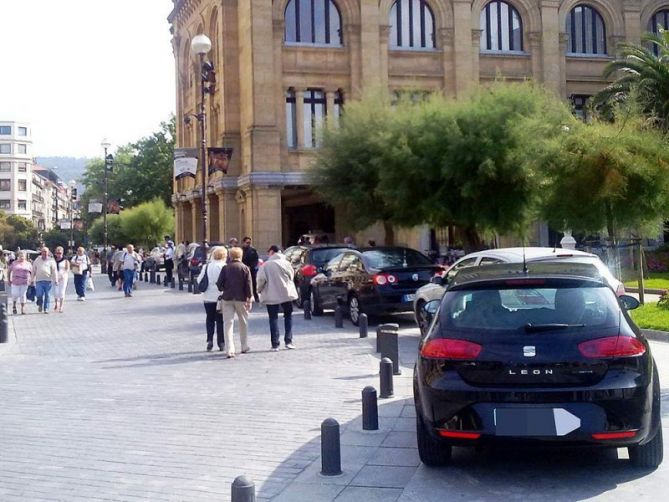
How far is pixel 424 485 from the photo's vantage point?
20.0 feet

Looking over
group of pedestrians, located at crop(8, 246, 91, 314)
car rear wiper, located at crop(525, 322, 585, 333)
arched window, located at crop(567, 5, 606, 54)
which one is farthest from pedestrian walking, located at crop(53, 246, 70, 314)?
arched window, located at crop(567, 5, 606, 54)

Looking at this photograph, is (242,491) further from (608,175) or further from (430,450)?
(608,175)

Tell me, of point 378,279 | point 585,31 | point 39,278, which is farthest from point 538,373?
point 585,31

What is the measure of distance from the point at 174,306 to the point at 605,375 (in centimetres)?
1953

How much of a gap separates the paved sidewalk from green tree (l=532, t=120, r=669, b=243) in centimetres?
561

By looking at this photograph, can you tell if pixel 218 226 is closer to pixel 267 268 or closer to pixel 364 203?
pixel 364 203

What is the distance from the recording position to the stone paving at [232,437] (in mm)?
6113

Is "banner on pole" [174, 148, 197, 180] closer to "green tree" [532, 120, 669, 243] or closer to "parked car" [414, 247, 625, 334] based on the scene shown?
"green tree" [532, 120, 669, 243]

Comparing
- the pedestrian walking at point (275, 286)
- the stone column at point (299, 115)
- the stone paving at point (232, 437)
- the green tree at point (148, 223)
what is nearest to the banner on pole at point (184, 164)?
the stone column at point (299, 115)

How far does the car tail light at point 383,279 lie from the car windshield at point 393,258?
340 millimetres

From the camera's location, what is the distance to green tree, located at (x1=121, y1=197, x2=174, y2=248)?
71.6m

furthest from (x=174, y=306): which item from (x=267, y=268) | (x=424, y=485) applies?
(x=424, y=485)

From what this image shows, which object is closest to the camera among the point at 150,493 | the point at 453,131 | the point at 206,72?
the point at 150,493

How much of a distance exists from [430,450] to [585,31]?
40.3 metres
